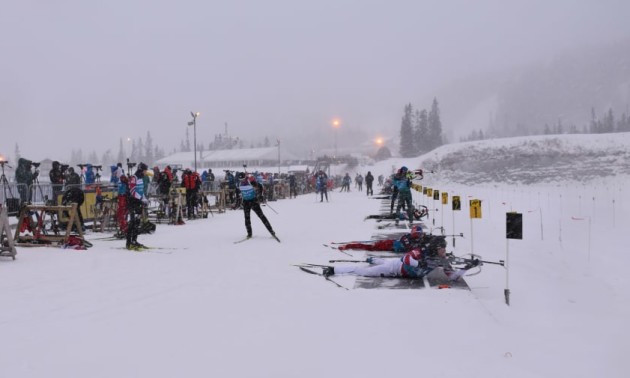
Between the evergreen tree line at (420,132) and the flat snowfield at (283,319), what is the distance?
10388 cm

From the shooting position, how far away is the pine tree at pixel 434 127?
119062mm

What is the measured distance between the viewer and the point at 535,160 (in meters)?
76.0

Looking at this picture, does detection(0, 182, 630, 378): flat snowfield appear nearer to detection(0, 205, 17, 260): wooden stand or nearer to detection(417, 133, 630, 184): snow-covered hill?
detection(0, 205, 17, 260): wooden stand

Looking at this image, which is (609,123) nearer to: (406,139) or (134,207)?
(406,139)

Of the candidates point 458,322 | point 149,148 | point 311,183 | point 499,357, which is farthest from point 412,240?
point 149,148

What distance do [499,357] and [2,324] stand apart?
17.7ft

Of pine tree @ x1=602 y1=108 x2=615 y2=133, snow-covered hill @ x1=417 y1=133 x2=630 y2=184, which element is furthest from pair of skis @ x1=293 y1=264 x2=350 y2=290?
pine tree @ x1=602 y1=108 x2=615 y2=133

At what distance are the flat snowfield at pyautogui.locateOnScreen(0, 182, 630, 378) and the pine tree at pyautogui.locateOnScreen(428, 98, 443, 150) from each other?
111237 millimetres

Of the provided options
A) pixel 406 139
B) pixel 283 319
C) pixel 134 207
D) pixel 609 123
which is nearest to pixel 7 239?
pixel 134 207

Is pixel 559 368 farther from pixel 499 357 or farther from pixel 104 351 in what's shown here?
pixel 104 351

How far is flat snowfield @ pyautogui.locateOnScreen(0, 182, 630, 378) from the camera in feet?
14.5

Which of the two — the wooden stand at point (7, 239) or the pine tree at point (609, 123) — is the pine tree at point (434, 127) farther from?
the wooden stand at point (7, 239)

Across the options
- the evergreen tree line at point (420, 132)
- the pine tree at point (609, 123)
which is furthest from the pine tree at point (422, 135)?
the pine tree at point (609, 123)

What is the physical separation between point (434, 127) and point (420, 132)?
6.48 meters
